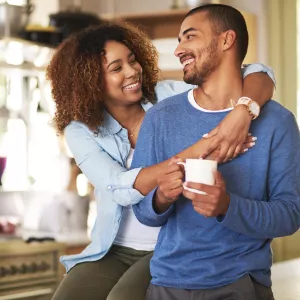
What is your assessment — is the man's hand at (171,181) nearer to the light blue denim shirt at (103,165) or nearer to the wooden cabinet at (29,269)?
the light blue denim shirt at (103,165)

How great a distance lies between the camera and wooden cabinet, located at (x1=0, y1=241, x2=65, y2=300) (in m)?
3.50

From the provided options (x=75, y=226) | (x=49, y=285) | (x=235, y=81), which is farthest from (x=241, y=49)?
(x=75, y=226)

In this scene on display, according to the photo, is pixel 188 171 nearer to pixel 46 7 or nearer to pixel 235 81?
pixel 235 81

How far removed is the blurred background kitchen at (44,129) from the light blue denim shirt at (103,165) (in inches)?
56.2

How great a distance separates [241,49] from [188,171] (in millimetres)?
466

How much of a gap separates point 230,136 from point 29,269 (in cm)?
215

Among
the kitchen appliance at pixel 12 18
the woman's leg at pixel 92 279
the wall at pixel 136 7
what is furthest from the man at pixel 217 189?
the wall at pixel 136 7

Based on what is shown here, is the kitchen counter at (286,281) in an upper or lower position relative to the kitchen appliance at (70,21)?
lower

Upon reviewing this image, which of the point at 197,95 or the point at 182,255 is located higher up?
the point at 197,95

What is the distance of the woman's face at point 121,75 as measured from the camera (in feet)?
7.29

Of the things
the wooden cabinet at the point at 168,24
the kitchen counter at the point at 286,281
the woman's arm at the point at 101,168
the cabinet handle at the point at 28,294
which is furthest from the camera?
the wooden cabinet at the point at 168,24

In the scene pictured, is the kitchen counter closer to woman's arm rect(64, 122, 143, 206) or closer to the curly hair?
woman's arm rect(64, 122, 143, 206)

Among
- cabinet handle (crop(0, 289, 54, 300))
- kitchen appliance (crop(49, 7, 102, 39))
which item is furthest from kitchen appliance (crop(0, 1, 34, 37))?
cabinet handle (crop(0, 289, 54, 300))

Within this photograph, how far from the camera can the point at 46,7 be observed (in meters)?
Result: 5.10
